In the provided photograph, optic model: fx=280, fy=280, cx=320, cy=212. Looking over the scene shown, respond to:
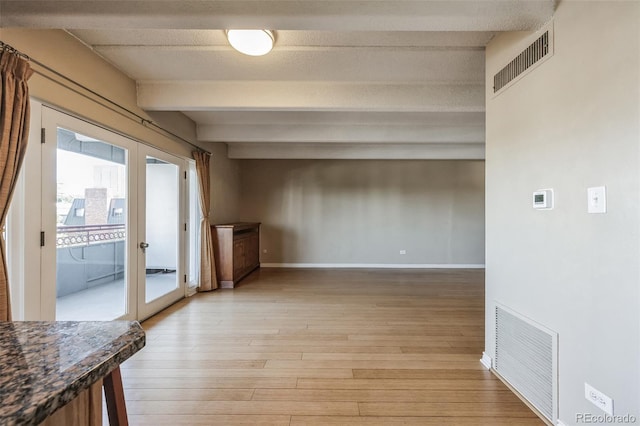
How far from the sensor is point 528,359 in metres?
1.90

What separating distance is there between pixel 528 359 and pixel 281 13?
2765 mm

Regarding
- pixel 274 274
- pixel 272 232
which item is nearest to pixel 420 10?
pixel 274 274

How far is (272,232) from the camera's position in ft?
22.6

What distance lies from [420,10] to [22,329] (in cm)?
236

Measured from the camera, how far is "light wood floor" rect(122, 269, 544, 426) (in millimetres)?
1825

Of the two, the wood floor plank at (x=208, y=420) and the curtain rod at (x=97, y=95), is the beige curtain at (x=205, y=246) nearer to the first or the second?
the curtain rod at (x=97, y=95)

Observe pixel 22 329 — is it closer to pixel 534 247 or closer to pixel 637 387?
pixel 637 387

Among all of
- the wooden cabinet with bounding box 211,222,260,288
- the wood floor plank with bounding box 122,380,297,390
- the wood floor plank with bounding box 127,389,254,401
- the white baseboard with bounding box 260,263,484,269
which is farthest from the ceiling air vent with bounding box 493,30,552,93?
the white baseboard with bounding box 260,263,484,269

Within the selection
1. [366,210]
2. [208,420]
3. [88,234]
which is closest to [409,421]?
[208,420]

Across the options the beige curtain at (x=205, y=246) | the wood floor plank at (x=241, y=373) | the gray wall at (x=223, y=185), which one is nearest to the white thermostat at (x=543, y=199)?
the wood floor plank at (x=241, y=373)

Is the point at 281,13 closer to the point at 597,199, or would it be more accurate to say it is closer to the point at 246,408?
the point at 597,199

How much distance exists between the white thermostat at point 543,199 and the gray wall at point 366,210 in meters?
4.95

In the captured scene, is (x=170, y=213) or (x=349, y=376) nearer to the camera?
(x=349, y=376)

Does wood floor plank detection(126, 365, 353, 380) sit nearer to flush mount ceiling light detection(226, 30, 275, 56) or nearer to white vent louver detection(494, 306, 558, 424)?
white vent louver detection(494, 306, 558, 424)
